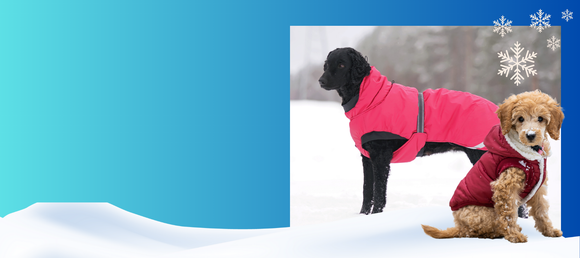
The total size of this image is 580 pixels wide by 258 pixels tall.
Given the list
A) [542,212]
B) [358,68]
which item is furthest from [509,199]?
[358,68]

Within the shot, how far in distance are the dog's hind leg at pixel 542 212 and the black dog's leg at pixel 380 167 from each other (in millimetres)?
1213

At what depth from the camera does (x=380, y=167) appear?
3.63 meters

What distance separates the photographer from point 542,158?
245 cm

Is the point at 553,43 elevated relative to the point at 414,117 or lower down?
elevated

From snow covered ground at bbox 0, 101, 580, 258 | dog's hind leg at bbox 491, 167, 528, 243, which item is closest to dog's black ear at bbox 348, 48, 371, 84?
snow covered ground at bbox 0, 101, 580, 258

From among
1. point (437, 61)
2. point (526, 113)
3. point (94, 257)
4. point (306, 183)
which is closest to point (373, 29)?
point (437, 61)

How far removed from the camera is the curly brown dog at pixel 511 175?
235 centimetres

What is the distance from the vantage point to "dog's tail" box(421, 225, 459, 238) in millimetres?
2607

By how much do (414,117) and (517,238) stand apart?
1417 mm

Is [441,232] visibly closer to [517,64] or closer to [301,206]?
[301,206]

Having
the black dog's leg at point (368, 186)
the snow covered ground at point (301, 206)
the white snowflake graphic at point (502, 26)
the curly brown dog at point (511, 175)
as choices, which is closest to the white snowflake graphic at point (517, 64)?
the white snowflake graphic at point (502, 26)

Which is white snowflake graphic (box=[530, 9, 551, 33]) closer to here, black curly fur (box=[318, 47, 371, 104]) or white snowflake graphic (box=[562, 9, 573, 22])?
white snowflake graphic (box=[562, 9, 573, 22])

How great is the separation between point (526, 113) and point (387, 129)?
→ 1349 millimetres

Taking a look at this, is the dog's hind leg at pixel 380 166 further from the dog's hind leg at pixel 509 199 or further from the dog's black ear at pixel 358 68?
the dog's hind leg at pixel 509 199
